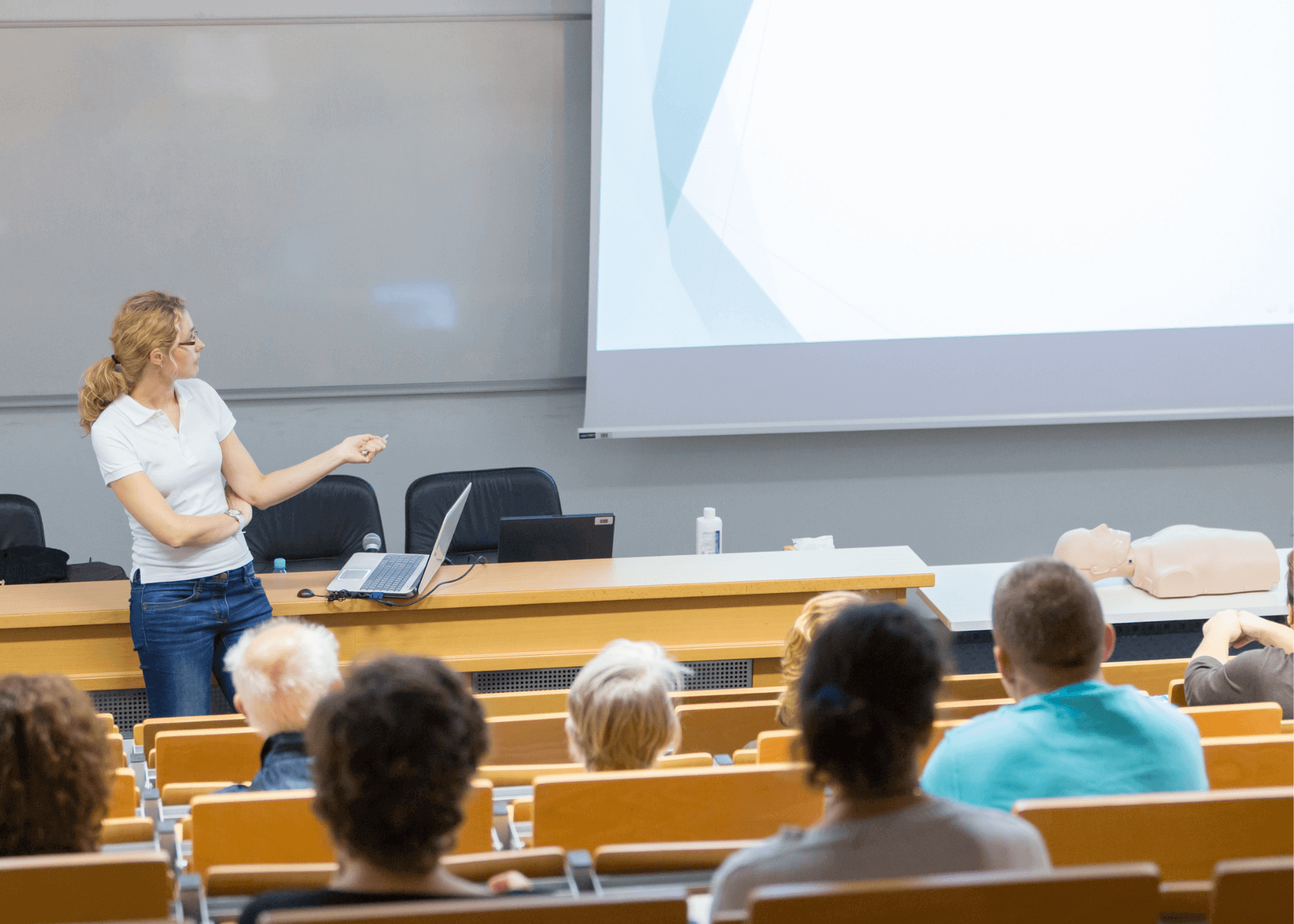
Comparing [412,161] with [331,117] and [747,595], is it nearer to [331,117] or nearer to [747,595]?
[331,117]

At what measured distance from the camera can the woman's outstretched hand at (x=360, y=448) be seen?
299 centimetres

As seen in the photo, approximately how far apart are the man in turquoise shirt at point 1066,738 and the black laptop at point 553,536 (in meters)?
1.81

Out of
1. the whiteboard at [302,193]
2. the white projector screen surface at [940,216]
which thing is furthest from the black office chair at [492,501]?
the whiteboard at [302,193]

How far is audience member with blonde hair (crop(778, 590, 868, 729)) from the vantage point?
2.26m

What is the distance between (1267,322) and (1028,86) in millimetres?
1509

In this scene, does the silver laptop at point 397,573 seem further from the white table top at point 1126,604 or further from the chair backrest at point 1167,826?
the chair backrest at point 1167,826

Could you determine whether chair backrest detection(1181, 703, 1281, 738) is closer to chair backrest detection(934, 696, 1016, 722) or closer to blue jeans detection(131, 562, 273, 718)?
chair backrest detection(934, 696, 1016, 722)

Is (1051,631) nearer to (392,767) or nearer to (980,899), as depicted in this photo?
(980,899)

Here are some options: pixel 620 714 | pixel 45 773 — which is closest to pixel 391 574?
pixel 620 714

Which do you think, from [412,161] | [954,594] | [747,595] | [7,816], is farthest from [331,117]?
[7,816]

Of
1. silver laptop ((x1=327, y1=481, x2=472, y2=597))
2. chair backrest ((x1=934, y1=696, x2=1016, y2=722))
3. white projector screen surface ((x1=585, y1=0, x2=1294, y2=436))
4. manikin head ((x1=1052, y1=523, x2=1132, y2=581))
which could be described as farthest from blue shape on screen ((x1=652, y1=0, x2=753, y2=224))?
chair backrest ((x1=934, y1=696, x2=1016, y2=722))

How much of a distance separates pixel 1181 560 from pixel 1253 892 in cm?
295

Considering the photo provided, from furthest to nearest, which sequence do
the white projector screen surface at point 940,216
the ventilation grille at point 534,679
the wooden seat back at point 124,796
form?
the white projector screen surface at point 940,216, the ventilation grille at point 534,679, the wooden seat back at point 124,796

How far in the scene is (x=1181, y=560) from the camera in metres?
3.96
